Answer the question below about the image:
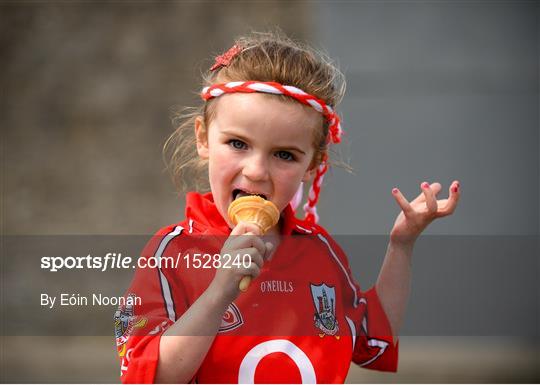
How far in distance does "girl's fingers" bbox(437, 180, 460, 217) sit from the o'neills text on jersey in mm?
316

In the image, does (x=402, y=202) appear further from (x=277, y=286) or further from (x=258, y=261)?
(x=258, y=261)

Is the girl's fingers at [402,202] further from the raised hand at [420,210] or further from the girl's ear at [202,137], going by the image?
the girl's ear at [202,137]

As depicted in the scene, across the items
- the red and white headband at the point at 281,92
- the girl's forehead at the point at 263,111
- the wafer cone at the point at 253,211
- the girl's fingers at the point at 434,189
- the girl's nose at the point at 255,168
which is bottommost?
the wafer cone at the point at 253,211

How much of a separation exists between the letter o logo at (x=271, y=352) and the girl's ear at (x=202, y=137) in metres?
0.36

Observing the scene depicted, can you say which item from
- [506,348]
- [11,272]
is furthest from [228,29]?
[506,348]

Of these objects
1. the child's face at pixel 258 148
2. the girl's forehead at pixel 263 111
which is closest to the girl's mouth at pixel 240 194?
the child's face at pixel 258 148

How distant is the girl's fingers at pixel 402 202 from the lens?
4.41ft

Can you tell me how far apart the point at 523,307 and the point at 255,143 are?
76.0 inches

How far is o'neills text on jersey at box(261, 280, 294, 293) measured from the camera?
1.24 meters

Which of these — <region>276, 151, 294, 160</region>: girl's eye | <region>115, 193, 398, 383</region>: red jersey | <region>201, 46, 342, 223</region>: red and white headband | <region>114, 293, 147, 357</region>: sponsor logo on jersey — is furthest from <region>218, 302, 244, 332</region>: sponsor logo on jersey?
<region>201, 46, 342, 223</region>: red and white headband

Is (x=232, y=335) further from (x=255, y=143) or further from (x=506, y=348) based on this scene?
(x=506, y=348)

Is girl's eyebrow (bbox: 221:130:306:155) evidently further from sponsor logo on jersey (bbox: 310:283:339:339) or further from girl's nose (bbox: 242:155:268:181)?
sponsor logo on jersey (bbox: 310:283:339:339)

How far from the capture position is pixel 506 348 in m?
2.88

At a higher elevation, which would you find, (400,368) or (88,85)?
(88,85)
